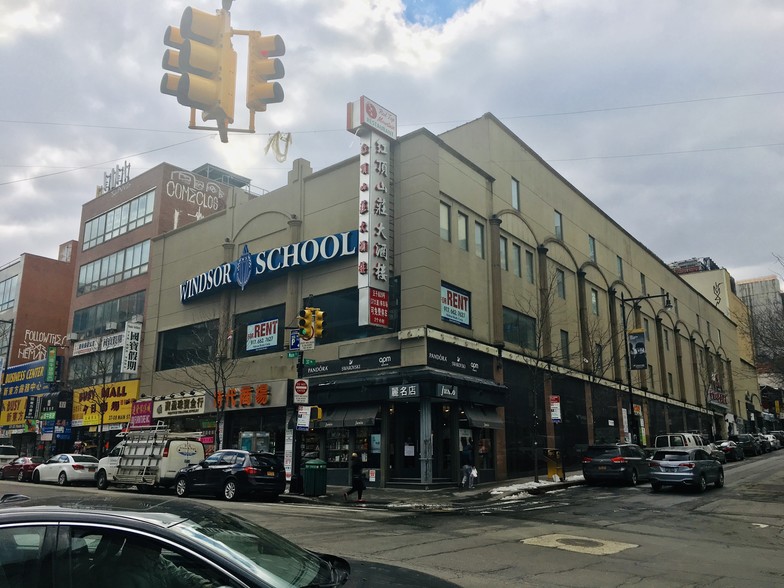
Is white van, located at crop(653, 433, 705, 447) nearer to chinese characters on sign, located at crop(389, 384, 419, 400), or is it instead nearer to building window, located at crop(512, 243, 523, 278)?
building window, located at crop(512, 243, 523, 278)

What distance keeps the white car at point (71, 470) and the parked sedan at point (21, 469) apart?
3380 mm

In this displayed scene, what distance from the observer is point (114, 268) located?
44.1 m

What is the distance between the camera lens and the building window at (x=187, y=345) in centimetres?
3394

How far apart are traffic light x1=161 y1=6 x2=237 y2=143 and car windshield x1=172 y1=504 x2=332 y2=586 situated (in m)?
6.53

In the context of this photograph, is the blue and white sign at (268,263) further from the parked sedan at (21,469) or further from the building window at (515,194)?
the parked sedan at (21,469)

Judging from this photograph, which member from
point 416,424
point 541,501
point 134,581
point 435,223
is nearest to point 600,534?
point 541,501

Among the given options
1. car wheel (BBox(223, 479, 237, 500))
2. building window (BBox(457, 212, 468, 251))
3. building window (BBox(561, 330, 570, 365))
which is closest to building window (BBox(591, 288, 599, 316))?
building window (BBox(561, 330, 570, 365))

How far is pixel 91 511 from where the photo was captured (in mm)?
3115

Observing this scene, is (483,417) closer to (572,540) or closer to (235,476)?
(235,476)

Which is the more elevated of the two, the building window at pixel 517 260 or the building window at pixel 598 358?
the building window at pixel 517 260

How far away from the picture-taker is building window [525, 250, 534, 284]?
32906mm

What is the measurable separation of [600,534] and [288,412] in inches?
757

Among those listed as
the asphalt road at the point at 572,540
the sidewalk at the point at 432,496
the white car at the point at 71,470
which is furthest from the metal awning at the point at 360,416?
the white car at the point at 71,470

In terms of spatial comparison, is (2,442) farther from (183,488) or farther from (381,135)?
(381,135)
